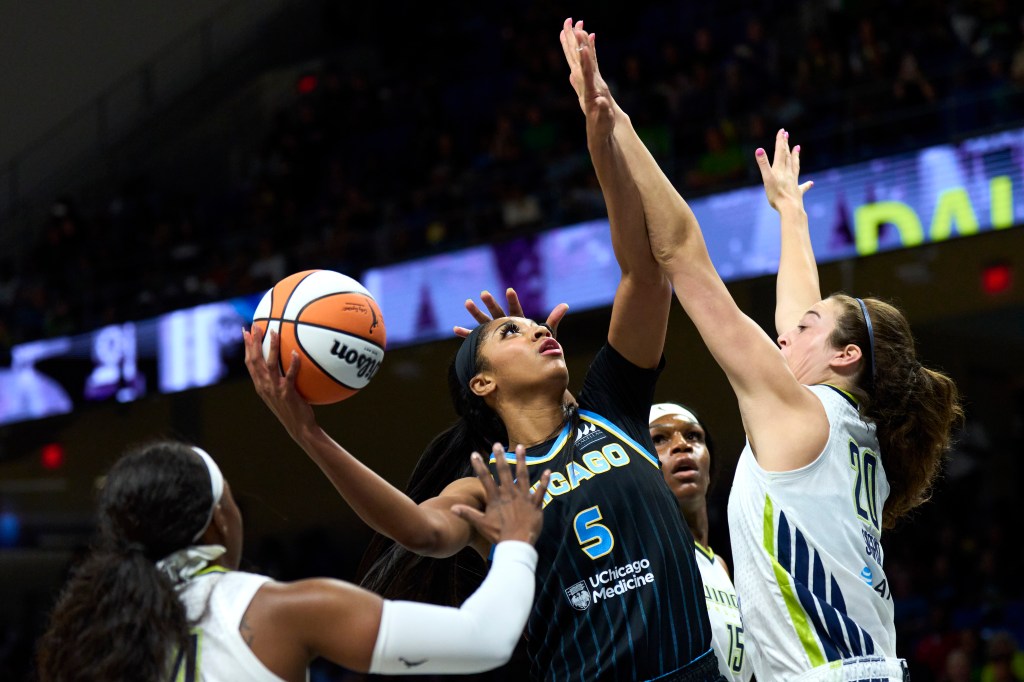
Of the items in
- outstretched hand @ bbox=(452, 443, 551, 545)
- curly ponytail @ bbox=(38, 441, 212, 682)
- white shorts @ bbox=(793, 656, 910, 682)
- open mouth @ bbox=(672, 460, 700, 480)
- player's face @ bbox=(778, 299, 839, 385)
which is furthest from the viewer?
open mouth @ bbox=(672, 460, 700, 480)

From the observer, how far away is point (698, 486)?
5125 mm

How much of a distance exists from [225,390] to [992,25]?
359 inches

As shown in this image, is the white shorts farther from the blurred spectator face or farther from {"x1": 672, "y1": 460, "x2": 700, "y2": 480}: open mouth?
the blurred spectator face

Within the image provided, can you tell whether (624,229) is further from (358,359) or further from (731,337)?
(358,359)

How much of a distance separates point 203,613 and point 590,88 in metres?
1.92

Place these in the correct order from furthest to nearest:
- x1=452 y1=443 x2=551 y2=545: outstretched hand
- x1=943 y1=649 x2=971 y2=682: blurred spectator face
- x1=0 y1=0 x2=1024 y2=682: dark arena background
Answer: x1=0 y1=0 x2=1024 y2=682: dark arena background → x1=943 y1=649 x2=971 y2=682: blurred spectator face → x1=452 y1=443 x2=551 y2=545: outstretched hand

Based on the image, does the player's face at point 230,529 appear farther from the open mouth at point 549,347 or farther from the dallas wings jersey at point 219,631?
the open mouth at point 549,347

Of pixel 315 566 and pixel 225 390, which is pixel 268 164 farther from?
pixel 315 566

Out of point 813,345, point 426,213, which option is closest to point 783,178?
point 813,345

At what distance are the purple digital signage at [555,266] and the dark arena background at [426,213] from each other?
27 millimetres

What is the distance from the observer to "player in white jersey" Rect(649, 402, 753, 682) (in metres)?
4.67

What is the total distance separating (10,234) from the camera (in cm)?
1853

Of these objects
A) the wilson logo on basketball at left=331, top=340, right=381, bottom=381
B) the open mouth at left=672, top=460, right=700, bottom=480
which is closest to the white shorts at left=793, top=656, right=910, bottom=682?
the wilson logo on basketball at left=331, top=340, right=381, bottom=381

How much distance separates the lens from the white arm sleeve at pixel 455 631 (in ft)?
9.08
